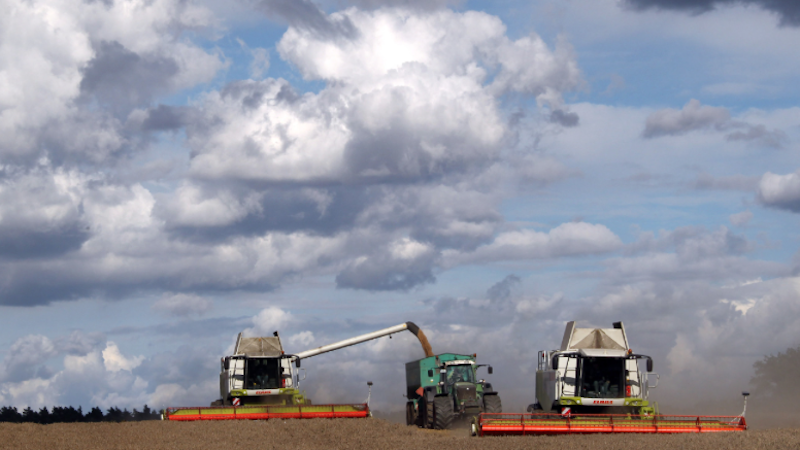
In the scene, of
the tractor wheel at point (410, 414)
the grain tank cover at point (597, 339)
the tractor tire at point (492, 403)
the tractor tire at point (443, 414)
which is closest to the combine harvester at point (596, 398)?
the grain tank cover at point (597, 339)

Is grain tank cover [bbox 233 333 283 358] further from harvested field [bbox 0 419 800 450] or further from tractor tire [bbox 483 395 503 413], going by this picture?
tractor tire [bbox 483 395 503 413]

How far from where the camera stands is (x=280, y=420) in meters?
31.8

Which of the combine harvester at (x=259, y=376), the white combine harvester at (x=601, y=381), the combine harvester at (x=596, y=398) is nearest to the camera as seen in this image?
the combine harvester at (x=596, y=398)

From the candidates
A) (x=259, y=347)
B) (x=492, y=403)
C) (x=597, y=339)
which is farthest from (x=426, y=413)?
(x=259, y=347)

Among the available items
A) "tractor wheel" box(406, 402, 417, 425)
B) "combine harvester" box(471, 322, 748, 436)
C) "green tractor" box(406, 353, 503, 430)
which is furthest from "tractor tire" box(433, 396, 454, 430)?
"tractor wheel" box(406, 402, 417, 425)

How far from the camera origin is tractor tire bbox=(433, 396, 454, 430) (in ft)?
101

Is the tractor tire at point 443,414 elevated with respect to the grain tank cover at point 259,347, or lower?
lower

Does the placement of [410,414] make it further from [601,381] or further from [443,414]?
[601,381]

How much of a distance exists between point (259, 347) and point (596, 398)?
15936mm

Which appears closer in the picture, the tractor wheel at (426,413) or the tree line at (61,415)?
the tractor wheel at (426,413)

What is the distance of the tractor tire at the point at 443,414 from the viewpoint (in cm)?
3086

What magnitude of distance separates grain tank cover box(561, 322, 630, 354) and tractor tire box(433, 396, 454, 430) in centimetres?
495

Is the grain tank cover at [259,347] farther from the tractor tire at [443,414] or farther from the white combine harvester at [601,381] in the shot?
the white combine harvester at [601,381]

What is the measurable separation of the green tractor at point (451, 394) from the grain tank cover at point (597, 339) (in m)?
4.18
